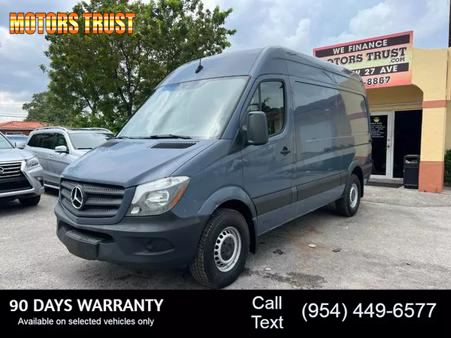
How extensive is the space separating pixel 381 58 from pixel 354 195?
5129 mm

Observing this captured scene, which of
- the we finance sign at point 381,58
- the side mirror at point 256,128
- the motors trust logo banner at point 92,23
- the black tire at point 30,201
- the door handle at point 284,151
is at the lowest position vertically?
the black tire at point 30,201

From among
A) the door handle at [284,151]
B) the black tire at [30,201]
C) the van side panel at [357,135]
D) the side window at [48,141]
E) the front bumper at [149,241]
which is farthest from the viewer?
the side window at [48,141]

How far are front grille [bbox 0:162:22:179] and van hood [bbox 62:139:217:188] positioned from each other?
11.8ft

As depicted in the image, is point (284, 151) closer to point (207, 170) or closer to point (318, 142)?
point (318, 142)

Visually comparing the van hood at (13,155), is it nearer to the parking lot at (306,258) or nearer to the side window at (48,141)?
the parking lot at (306,258)

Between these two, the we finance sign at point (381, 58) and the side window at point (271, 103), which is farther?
the we finance sign at point (381, 58)

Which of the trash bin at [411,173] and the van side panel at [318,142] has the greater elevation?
the van side panel at [318,142]

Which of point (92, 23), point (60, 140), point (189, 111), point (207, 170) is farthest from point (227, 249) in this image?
point (92, 23)

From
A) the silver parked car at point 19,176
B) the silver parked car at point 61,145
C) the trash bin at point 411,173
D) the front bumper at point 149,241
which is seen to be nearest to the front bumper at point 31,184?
the silver parked car at point 19,176

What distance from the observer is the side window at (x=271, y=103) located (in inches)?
160

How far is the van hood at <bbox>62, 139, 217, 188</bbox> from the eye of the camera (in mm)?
3164

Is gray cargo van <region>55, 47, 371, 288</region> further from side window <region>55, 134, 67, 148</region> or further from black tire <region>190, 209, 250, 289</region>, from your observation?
side window <region>55, 134, 67, 148</region>

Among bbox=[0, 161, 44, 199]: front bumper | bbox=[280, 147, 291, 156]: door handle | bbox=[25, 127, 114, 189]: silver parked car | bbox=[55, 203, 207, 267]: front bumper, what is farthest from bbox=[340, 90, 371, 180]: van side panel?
bbox=[0, 161, 44, 199]: front bumper

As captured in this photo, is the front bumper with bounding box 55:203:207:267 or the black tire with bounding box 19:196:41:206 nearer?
the front bumper with bounding box 55:203:207:267
